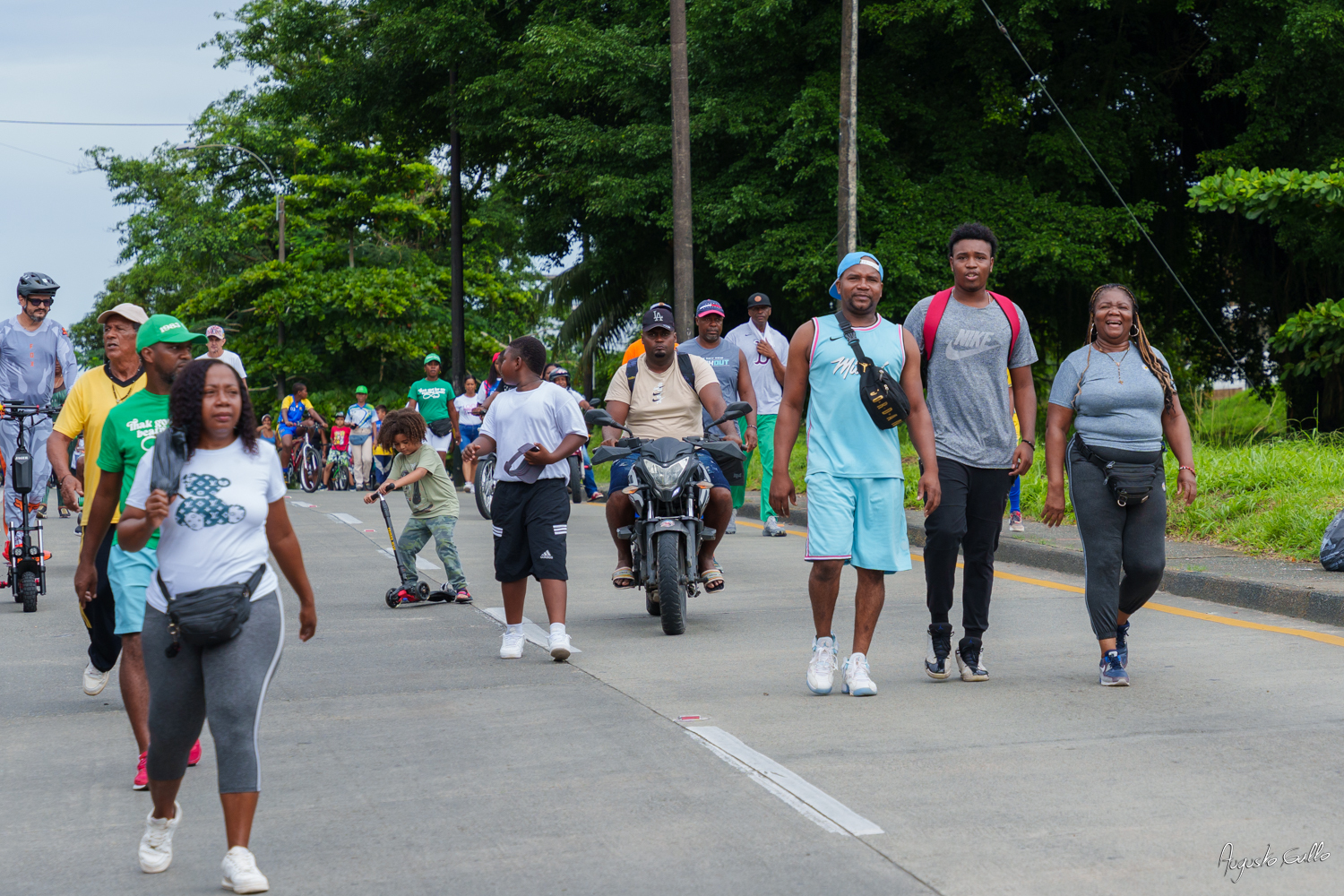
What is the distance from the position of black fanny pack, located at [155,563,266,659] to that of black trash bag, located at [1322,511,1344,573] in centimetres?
750

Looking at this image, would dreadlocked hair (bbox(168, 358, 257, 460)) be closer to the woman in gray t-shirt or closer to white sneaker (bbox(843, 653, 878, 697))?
Answer: white sneaker (bbox(843, 653, 878, 697))

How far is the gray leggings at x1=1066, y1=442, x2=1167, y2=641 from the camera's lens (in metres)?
6.64

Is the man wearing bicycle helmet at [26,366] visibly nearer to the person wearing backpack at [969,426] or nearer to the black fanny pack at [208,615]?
the person wearing backpack at [969,426]

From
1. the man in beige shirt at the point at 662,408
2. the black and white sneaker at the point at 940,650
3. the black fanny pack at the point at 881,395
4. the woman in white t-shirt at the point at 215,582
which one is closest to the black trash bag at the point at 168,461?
the woman in white t-shirt at the point at 215,582

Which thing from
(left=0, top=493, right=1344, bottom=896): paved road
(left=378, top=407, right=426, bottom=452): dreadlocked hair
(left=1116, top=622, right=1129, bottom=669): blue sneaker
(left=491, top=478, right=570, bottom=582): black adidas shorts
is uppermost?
(left=378, top=407, right=426, bottom=452): dreadlocked hair

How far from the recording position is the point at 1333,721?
575 cm

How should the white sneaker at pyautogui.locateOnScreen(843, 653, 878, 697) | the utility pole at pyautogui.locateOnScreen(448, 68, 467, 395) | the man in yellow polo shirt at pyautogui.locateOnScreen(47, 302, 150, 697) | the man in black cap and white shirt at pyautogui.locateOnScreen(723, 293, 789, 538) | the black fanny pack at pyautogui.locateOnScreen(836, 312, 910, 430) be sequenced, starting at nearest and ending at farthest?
the man in yellow polo shirt at pyautogui.locateOnScreen(47, 302, 150, 697), the black fanny pack at pyautogui.locateOnScreen(836, 312, 910, 430), the white sneaker at pyautogui.locateOnScreen(843, 653, 878, 697), the man in black cap and white shirt at pyautogui.locateOnScreen(723, 293, 789, 538), the utility pole at pyautogui.locateOnScreen(448, 68, 467, 395)

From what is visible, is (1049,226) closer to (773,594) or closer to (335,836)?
(773,594)

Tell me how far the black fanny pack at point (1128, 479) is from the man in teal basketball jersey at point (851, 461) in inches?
31.1

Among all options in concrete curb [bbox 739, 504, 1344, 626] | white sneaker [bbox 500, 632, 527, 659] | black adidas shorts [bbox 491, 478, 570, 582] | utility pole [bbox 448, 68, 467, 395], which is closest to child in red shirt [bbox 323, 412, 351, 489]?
utility pole [bbox 448, 68, 467, 395]

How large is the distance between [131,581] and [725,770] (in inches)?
83.6

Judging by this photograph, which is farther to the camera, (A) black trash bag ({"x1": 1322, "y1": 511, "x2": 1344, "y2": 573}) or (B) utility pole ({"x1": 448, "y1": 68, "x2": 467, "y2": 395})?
(B) utility pole ({"x1": 448, "y1": 68, "x2": 467, "y2": 395})

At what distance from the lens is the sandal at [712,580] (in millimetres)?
8805

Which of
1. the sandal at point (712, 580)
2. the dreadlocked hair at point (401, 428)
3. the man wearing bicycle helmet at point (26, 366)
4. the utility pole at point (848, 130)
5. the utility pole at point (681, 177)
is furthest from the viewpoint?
the utility pole at point (681, 177)
